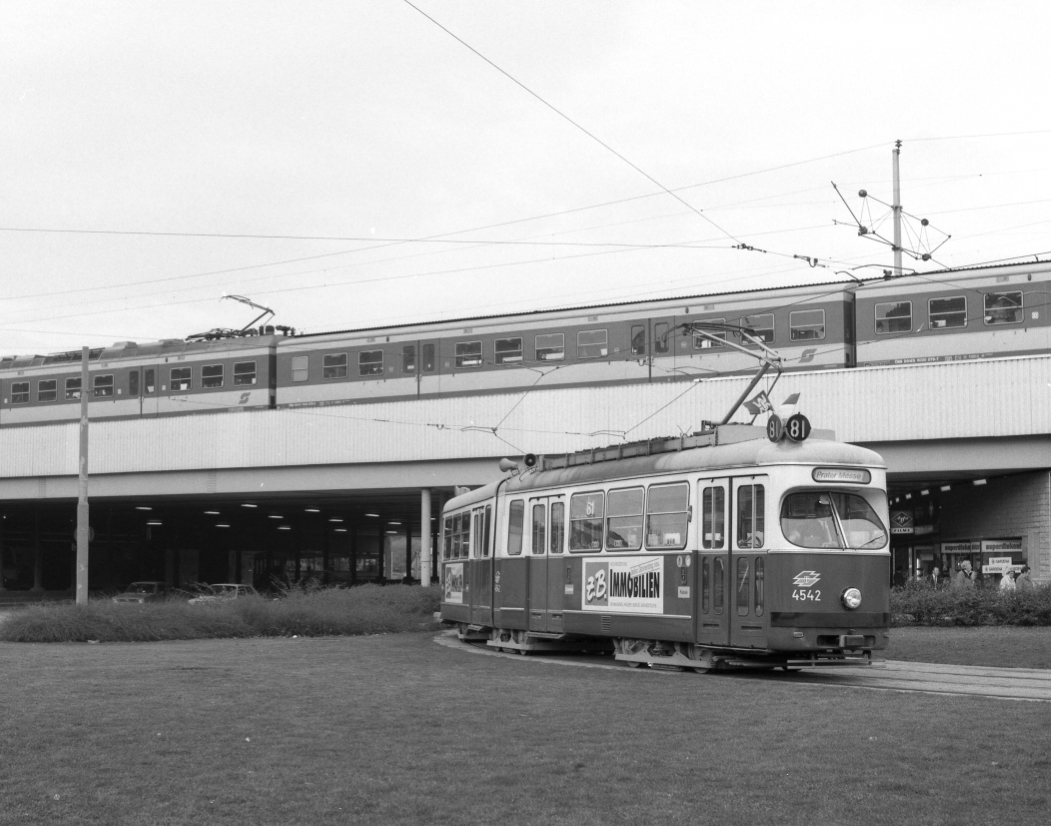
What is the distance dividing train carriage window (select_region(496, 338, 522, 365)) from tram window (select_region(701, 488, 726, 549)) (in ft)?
71.1

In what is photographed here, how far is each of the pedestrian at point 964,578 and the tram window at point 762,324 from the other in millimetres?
7316

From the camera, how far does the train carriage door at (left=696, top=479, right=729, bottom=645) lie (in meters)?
16.7

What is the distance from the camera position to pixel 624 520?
1878cm

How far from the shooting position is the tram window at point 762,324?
34500mm

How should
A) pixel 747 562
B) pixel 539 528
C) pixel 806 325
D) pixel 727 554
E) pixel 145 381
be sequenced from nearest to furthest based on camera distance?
pixel 747 562 < pixel 727 554 < pixel 539 528 < pixel 806 325 < pixel 145 381

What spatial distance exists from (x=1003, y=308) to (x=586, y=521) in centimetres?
1630

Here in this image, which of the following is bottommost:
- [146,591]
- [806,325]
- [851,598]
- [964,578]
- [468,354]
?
[146,591]

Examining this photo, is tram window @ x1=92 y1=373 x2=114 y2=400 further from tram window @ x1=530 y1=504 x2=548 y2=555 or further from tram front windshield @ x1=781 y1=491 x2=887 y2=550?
tram front windshield @ x1=781 y1=491 x2=887 y2=550

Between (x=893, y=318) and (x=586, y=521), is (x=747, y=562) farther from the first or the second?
(x=893, y=318)

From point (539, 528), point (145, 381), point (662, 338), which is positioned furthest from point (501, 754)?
point (145, 381)

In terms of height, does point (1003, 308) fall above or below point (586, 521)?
above

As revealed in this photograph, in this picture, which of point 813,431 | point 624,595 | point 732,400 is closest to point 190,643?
point 624,595

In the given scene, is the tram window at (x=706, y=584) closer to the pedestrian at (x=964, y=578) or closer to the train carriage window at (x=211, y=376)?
the pedestrian at (x=964, y=578)

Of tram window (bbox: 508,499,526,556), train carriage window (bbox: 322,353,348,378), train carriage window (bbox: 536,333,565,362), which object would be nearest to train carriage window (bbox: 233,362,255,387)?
train carriage window (bbox: 322,353,348,378)
